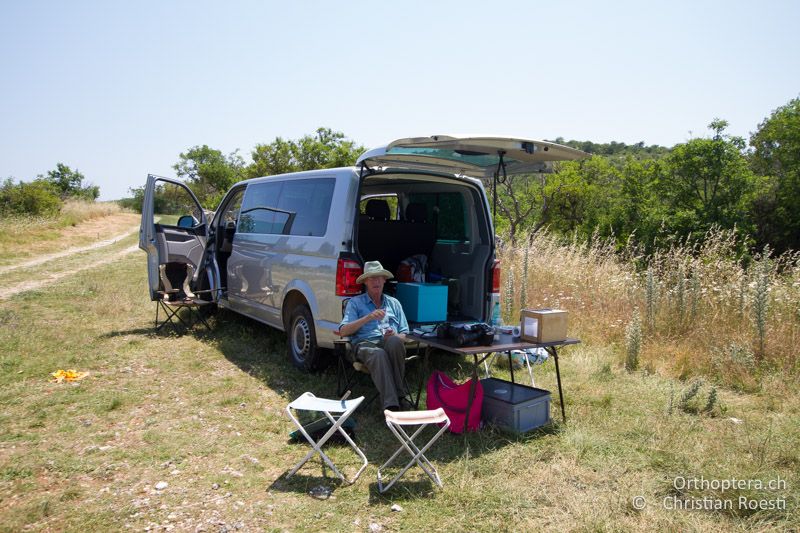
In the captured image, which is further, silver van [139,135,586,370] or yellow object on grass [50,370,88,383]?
yellow object on grass [50,370,88,383]

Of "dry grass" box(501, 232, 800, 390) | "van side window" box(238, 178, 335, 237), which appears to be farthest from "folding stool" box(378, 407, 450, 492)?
"dry grass" box(501, 232, 800, 390)

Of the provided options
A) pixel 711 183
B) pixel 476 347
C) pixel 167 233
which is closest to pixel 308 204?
pixel 476 347

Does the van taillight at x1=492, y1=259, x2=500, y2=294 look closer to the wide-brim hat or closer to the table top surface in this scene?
the table top surface

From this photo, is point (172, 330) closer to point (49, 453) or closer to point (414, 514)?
point (49, 453)

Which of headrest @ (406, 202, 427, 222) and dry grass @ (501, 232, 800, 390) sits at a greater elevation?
headrest @ (406, 202, 427, 222)

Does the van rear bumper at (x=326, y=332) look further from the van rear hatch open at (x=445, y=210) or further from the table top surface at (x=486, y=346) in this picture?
the van rear hatch open at (x=445, y=210)

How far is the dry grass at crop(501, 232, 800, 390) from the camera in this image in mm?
5711

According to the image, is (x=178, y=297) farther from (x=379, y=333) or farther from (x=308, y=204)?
(x=379, y=333)

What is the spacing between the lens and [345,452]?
3.99 m

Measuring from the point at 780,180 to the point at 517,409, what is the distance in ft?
77.2

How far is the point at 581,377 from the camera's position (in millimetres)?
5707

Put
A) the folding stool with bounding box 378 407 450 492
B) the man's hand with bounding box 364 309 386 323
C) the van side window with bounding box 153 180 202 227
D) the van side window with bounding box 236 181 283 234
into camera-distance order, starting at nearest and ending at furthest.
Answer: the folding stool with bounding box 378 407 450 492, the man's hand with bounding box 364 309 386 323, the van side window with bounding box 236 181 283 234, the van side window with bounding box 153 180 202 227

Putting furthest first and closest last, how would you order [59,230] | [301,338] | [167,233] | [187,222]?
[59,230]
[187,222]
[167,233]
[301,338]

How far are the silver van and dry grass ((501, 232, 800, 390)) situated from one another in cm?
227
